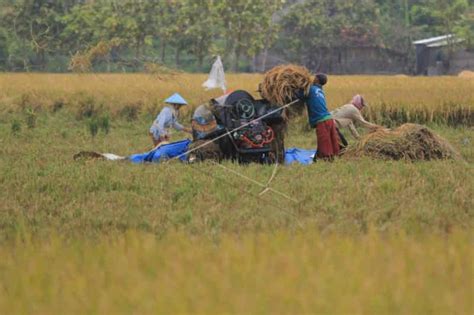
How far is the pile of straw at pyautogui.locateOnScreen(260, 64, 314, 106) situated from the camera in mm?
10289

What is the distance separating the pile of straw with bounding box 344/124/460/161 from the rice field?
28 cm

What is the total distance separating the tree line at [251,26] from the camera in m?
29.1

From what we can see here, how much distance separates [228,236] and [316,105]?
5.09 meters

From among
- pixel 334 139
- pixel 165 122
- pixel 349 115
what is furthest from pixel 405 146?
pixel 165 122

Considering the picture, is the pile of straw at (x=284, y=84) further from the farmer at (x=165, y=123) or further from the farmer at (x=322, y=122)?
the farmer at (x=165, y=123)

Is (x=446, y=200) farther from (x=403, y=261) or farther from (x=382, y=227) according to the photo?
(x=403, y=261)

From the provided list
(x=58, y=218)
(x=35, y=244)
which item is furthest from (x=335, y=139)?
(x=35, y=244)

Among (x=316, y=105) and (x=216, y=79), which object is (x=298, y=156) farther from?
(x=216, y=79)

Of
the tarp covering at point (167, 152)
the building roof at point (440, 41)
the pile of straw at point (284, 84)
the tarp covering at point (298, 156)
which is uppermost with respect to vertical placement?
the pile of straw at point (284, 84)

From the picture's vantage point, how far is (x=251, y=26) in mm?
35906

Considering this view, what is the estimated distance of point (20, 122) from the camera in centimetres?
1603

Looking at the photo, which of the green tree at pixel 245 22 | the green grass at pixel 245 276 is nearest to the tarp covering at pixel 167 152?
the green grass at pixel 245 276

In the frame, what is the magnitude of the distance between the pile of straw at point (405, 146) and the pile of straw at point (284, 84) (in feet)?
2.83

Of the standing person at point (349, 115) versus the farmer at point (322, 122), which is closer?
the farmer at point (322, 122)
